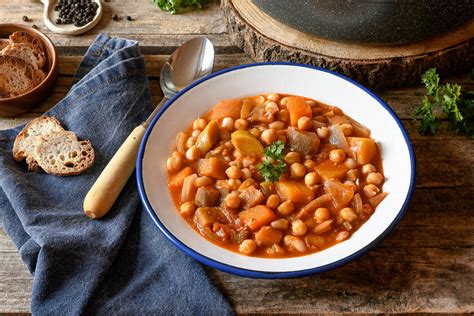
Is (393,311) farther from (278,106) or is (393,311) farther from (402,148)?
(278,106)

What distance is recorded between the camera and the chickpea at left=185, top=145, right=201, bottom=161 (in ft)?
8.30

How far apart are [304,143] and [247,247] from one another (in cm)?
58

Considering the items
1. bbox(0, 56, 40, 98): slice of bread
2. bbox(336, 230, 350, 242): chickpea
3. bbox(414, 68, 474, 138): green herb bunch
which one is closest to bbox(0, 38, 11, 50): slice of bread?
bbox(0, 56, 40, 98): slice of bread

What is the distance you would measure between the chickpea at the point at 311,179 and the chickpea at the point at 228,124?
47 centimetres

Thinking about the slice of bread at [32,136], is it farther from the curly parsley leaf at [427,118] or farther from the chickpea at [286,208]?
the curly parsley leaf at [427,118]

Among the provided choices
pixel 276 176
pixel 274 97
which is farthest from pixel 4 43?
pixel 276 176

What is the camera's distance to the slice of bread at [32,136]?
2709mm

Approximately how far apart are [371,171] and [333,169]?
0.54 feet

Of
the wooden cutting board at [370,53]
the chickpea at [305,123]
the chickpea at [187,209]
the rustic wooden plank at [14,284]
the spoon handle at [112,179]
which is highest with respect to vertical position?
the wooden cutting board at [370,53]

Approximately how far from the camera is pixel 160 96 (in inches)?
121

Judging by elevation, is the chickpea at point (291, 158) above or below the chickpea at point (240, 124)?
above

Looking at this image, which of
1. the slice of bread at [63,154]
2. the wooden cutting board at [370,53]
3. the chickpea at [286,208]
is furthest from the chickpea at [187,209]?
the wooden cutting board at [370,53]

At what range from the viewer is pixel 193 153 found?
2.53 meters

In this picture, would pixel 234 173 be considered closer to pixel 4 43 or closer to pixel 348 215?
pixel 348 215
